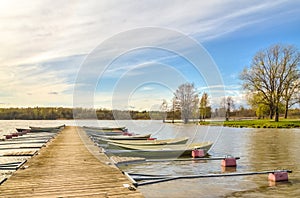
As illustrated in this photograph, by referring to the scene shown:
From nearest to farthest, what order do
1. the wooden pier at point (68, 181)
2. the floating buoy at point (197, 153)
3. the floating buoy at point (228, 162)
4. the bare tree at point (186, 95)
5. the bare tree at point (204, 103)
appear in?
1. the wooden pier at point (68, 181)
2. the floating buoy at point (228, 162)
3. the floating buoy at point (197, 153)
4. the bare tree at point (186, 95)
5. the bare tree at point (204, 103)

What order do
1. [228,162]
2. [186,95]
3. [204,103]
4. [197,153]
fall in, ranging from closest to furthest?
[228,162] < [197,153] < [186,95] < [204,103]

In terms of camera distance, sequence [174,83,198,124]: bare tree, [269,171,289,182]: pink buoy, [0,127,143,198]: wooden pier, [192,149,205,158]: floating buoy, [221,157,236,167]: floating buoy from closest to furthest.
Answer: [0,127,143,198]: wooden pier
[269,171,289,182]: pink buoy
[221,157,236,167]: floating buoy
[192,149,205,158]: floating buoy
[174,83,198,124]: bare tree

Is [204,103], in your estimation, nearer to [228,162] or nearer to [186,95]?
[186,95]

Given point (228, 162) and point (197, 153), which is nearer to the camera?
point (228, 162)

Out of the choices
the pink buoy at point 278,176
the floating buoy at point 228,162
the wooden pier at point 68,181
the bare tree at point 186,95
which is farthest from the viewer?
Answer: the bare tree at point 186,95

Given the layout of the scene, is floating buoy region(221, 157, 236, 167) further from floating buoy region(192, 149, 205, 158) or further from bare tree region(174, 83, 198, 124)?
bare tree region(174, 83, 198, 124)

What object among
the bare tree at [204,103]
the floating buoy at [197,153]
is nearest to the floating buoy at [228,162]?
the floating buoy at [197,153]

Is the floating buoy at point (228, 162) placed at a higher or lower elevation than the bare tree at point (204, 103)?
lower

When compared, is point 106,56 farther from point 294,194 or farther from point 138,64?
point 294,194

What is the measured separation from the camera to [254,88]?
45.4 metres

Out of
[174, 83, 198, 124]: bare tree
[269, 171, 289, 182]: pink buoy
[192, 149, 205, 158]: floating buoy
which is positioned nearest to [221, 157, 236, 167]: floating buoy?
[192, 149, 205, 158]: floating buoy

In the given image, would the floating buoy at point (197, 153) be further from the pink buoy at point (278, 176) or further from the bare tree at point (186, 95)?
the bare tree at point (186, 95)

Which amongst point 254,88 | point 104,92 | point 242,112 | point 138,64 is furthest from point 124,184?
point 242,112

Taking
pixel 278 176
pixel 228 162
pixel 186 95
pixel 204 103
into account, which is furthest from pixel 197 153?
pixel 204 103
